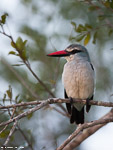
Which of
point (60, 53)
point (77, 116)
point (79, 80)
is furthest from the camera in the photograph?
point (77, 116)

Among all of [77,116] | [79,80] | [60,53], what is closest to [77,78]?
[79,80]

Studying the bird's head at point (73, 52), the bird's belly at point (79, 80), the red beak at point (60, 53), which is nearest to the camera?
the bird's belly at point (79, 80)

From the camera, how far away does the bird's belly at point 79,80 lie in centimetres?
433

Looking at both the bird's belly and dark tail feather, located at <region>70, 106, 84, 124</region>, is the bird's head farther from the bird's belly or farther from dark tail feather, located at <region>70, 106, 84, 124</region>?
dark tail feather, located at <region>70, 106, 84, 124</region>

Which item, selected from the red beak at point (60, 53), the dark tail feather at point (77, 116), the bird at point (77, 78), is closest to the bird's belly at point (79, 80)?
the bird at point (77, 78)

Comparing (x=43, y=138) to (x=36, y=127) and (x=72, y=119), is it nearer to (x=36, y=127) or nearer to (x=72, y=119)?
(x=36, y=127)

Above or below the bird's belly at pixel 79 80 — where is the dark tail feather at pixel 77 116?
below

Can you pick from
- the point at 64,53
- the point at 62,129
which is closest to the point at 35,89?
the point at 64,53

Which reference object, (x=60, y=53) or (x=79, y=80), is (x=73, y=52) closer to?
(x=60, y=53)

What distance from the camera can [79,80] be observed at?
4.32 m

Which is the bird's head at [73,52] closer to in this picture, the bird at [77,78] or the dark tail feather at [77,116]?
the bird at [77,78]

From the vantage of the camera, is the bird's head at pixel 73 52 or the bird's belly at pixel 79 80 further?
the bird's head at pixel 73 52

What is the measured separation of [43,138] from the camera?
5711 mm

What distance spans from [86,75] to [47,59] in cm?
233
